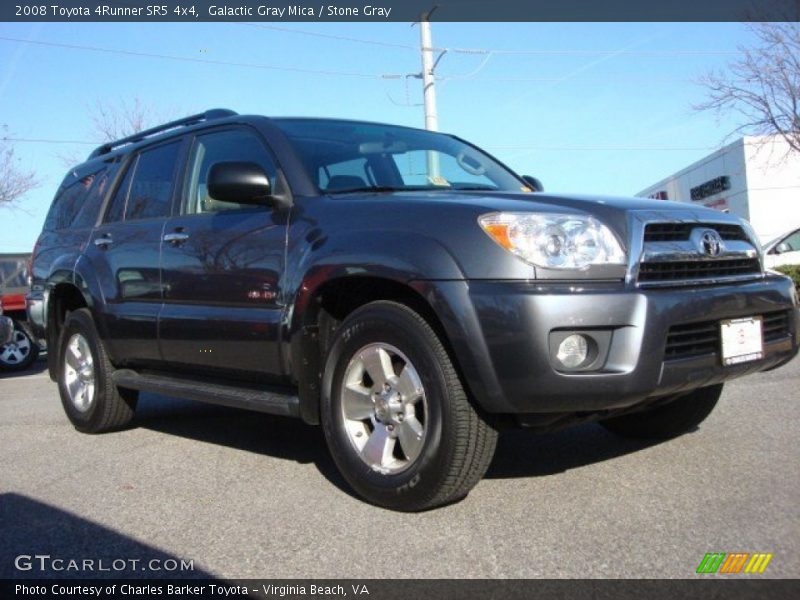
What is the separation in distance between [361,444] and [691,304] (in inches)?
59.5

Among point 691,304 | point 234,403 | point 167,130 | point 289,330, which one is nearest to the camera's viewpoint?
point 691,304

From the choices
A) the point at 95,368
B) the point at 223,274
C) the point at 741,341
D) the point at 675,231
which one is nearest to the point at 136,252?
the point at 95,368

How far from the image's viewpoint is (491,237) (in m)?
3.05

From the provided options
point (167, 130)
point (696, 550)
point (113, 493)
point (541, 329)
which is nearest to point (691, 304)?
point (541, 329)

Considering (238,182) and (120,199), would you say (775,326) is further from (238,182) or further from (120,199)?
(120,199)

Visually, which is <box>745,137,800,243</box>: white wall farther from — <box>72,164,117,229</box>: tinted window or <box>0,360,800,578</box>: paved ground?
<box>72,164,117,229</box>: tinted window

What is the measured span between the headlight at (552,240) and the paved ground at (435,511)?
1017mm

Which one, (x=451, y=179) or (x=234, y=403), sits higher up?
(x=451, y=179)

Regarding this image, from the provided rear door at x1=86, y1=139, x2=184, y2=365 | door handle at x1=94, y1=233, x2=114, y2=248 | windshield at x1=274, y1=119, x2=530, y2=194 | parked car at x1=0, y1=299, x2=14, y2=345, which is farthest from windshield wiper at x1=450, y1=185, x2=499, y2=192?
parked car at x1=0, y1=299, x2=14, y2=345

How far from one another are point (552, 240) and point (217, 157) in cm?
231

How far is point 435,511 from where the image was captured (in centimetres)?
329

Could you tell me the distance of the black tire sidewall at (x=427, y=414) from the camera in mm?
3113

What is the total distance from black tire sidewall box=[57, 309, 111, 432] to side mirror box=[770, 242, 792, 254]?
13.2 metres

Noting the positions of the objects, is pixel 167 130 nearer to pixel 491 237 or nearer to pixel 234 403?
pixel 234 403
